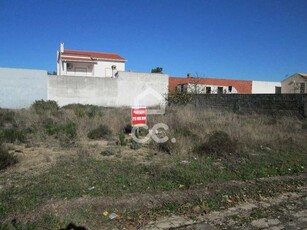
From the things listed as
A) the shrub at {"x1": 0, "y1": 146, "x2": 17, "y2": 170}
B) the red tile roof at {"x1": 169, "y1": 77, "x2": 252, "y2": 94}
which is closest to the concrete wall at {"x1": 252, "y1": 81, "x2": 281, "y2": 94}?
the red tile roof at {"x1": 169, "y1": 77, "x2": 252, "y2": 94}

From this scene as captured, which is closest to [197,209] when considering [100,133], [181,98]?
[100,133]

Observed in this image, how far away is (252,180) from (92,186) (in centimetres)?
314

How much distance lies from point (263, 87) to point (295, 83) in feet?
19.7

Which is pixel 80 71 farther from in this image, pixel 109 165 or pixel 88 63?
pixel 109 165

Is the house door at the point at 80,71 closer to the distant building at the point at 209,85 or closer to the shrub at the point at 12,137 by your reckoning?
the distant building at the point at 209,85

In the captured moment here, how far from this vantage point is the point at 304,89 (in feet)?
113

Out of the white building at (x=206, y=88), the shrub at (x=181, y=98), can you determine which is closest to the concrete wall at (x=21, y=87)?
the shrub at (x=181, y=98)

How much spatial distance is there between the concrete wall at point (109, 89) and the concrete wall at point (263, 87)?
17.3 m

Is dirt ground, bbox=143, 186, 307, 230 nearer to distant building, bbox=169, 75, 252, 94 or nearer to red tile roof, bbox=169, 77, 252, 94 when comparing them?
distant building, bbox=169, 75, 252, 94

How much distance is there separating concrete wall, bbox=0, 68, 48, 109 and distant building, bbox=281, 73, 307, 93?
101ft

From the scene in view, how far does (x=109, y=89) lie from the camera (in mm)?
26984

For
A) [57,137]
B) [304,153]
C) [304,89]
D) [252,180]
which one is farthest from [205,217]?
[304,89]

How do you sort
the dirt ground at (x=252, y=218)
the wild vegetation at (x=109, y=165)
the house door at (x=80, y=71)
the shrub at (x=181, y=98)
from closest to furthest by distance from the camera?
the dirt ground at (x=252, y=218), the wild vegetation at (x=109, y=165), the shrub at (x=181, y=98), the house door at (x=80, y=71)

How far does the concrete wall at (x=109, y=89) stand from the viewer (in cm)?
2486
